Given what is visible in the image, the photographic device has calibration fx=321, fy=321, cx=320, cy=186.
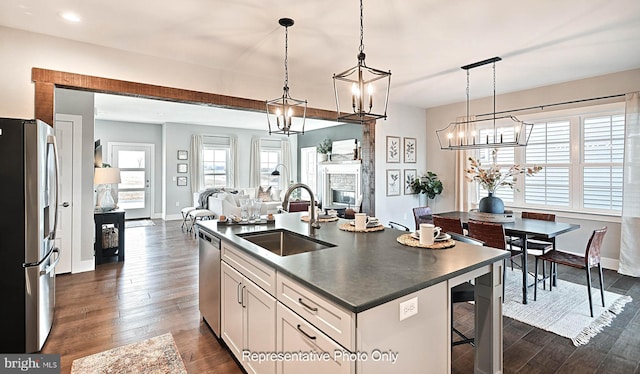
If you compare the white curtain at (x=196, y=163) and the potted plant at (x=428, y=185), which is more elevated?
the white curtain at (x=196, y=163)

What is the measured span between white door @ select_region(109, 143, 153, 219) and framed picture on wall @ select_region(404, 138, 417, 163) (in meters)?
7.23

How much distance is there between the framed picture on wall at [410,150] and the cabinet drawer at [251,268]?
4.75m

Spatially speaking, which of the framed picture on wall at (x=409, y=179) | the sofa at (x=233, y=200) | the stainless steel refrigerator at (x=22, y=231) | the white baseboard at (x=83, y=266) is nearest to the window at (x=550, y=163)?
the framed picture on wall at (x=409, y=179)

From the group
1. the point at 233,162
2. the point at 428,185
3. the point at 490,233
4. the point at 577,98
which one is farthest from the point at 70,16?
the point at 233,162

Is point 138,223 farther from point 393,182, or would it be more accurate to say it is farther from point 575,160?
point 575,160

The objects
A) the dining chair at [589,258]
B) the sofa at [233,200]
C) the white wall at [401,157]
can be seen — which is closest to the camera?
the dining chair at [589,258]

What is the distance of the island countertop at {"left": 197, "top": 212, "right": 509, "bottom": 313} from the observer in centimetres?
130

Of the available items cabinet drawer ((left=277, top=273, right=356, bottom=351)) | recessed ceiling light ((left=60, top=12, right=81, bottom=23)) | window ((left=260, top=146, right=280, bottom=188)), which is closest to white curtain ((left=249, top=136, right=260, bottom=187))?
window ((left=260, top=146, right=280, bottom=188))

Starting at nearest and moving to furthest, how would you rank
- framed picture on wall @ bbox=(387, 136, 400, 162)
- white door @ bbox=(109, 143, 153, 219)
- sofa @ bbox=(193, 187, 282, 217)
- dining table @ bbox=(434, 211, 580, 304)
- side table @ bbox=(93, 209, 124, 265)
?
dining table @ bbox=(434, 211, 580, 304) < side table @ bbox=(93, 209, 124, 265) < framed picture on wall @ bbox=(387, 136, 400, 162) < sofa @ bbox=(193, 187, 282, 217) < white door @ bbox=(109, 143, 153, 219)

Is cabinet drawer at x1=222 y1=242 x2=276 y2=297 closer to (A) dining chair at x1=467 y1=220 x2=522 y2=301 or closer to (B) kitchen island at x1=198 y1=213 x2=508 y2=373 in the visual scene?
(B) kitchen island at x1=198 y1=213 x2=508 y2=373

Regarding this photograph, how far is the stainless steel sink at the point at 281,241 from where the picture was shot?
2439 mm

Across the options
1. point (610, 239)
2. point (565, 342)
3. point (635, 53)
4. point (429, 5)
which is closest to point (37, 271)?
point (429, 5)

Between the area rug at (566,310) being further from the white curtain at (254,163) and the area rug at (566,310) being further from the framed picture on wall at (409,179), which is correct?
the white curtain at (254,163)

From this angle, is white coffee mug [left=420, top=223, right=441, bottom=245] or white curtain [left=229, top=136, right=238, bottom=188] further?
white curtain [left=229, top=136, right=238, bottom=188]
